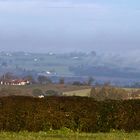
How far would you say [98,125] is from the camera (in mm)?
20281

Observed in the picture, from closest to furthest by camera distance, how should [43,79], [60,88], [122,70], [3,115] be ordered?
1. [3,115]
2. [60,88]
3. [43,79]
4. [122,70]

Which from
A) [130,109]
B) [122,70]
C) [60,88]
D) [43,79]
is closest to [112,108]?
[130,109]

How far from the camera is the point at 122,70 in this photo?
149m

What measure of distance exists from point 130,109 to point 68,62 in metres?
139

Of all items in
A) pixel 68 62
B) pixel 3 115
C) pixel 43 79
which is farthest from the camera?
pixel 68 62

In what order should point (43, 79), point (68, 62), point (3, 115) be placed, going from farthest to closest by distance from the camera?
point (68, 62) < point (43, 79) < point (3, 115)

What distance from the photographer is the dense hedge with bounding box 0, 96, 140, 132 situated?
19.9 meters

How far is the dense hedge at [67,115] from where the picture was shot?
19891 mm

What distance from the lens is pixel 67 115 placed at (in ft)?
66.5

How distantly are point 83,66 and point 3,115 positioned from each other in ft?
436

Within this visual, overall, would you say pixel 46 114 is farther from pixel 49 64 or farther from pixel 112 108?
pixel 49 64

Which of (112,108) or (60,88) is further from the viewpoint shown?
(60,88)

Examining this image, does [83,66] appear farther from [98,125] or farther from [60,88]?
[98,125]

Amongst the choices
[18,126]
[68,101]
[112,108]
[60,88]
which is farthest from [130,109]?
[60,88]
